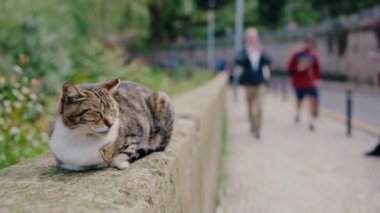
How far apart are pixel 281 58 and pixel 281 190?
132 feet

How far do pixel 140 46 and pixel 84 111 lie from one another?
61.8 metres

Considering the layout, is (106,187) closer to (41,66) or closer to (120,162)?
(120,162)

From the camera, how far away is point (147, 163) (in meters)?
3.17

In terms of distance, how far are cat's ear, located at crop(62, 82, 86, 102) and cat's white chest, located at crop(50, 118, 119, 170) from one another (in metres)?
0.14

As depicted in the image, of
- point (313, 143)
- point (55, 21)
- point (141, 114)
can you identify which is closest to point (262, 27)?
point (55, 21)

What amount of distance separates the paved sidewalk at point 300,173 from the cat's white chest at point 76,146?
4121 millimetres

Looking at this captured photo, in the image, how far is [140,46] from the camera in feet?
210

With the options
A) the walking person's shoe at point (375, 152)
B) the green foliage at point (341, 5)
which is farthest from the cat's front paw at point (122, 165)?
the green foliage at point (341, 5)

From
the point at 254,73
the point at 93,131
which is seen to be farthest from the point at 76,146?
the point at 254,73

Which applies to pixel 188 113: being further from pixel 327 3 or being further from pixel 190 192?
pixel 327 3

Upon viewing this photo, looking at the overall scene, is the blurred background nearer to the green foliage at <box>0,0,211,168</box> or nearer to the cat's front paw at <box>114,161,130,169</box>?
the green foliage at <box>0,0,211,168</box>

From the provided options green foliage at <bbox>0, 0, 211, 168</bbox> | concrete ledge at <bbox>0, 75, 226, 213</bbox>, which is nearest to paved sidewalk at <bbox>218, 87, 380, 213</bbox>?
green foliage at <bbox>0, 0, 211, 168</bbox>

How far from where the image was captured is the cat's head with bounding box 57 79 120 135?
9.22ft

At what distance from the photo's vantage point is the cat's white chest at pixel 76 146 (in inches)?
113
